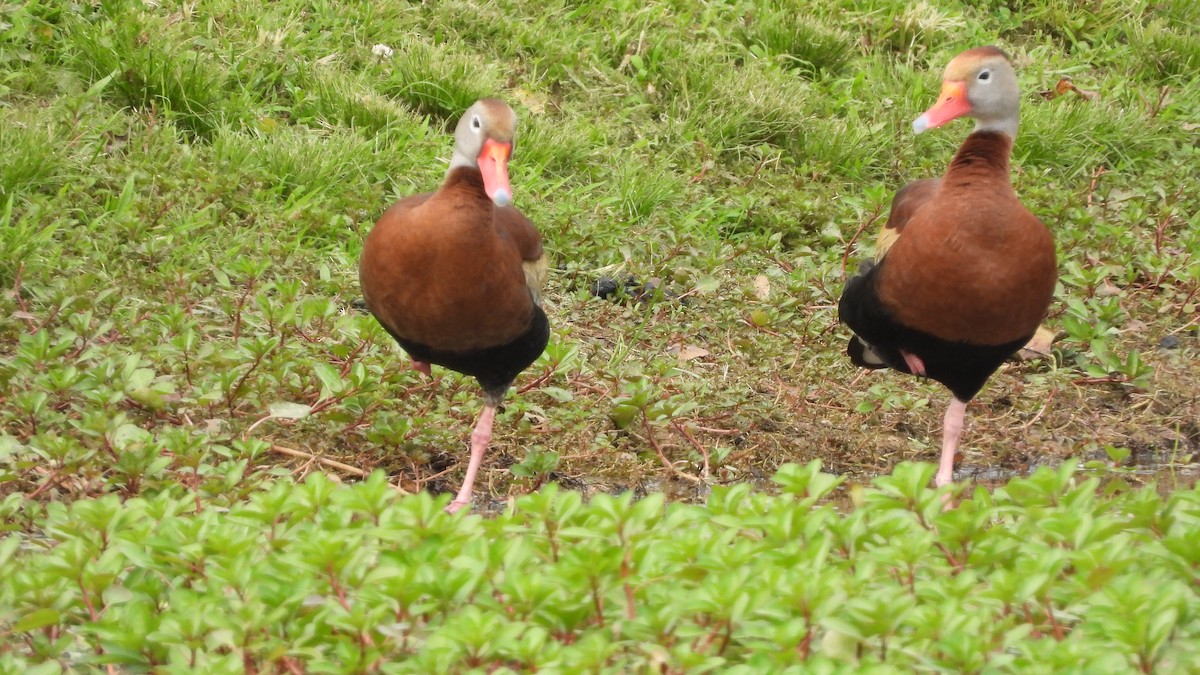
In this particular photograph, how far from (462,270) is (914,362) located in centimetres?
155

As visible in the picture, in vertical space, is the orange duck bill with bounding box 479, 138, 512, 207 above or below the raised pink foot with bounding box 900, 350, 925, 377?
above

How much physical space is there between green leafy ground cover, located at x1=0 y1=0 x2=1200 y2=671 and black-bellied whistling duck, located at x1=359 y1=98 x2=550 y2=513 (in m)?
0.36

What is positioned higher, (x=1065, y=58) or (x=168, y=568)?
(x=168, y=568)

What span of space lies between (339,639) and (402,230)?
203cm

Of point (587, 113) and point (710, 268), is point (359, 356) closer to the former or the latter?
point (710, 268)

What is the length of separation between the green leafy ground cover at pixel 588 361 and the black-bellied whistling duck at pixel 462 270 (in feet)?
1.17

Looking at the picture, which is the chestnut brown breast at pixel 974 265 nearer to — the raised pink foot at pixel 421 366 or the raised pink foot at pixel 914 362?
the raised pink foot at pixel 914 362

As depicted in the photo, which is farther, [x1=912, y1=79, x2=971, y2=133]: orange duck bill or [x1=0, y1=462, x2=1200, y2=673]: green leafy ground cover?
[x1=912, y1=79, x2=971, y2=133]: orange duck bill

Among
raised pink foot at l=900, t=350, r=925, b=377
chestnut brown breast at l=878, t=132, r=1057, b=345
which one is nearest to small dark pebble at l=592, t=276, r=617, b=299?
raised pink foot at l=900, t=350, r=925, b=377

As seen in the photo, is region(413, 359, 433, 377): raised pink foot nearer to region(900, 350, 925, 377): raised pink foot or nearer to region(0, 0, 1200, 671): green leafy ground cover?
region(0, 0, 1200, 671): green leafy ground cover

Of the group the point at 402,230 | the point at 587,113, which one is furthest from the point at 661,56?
the point at 402,230

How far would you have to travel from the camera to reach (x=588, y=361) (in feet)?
17.7

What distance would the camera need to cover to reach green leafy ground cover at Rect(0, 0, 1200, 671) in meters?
2.18

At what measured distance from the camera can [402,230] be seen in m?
4.02
